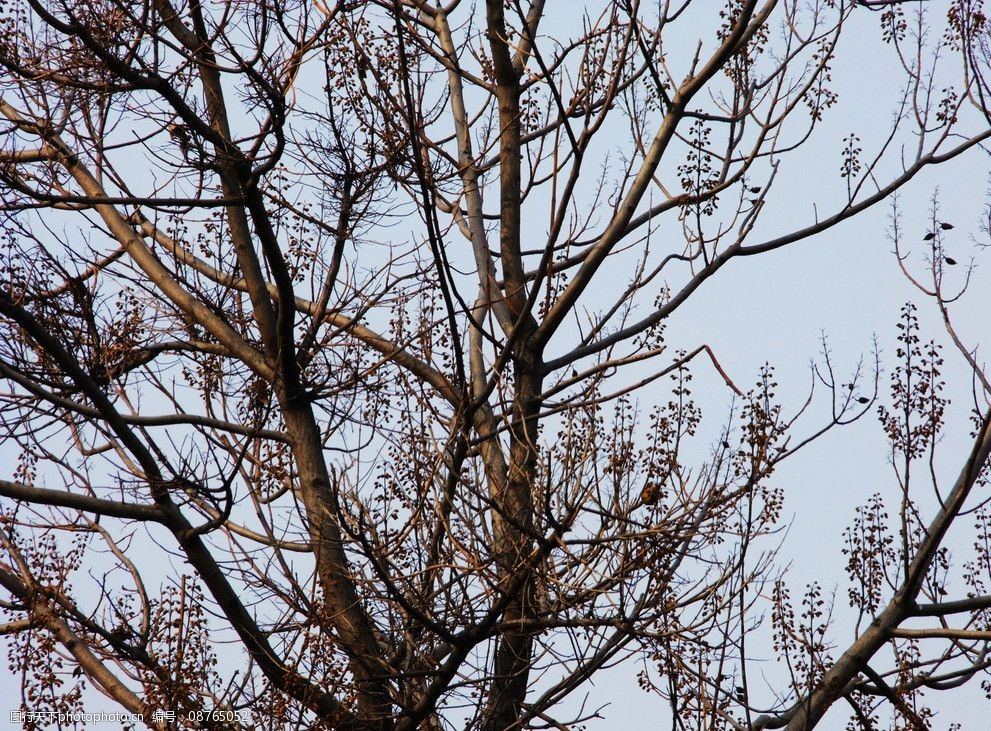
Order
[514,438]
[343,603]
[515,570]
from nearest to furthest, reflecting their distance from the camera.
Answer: [515,570] < [514,438] < [343,603]

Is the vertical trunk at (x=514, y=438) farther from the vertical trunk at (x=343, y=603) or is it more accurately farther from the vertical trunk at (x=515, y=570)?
the vertical trunk at (x=343, y=603)

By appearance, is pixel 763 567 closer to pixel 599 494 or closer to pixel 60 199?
pixel 599 494

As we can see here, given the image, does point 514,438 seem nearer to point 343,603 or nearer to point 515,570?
point 515,570

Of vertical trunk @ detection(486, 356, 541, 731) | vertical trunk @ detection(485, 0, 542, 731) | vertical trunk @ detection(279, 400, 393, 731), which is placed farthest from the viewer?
vertical trunk @ detection(279, 400, 393, 731)

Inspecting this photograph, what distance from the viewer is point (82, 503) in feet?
17.7

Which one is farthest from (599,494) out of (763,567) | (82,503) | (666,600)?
(82,503)

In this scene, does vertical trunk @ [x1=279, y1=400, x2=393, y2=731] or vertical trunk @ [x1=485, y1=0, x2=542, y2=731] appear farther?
vertical trunk @ [x1=279, y1=400, x2=393, y2=731]

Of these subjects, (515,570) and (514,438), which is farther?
(514,438)

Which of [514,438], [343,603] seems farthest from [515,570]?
[343,603]

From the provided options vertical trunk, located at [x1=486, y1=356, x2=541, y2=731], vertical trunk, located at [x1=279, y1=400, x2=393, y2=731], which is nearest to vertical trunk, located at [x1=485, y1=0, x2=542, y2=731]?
vertical trunk, located at [x1=486, y1=356, x2=541, y2=731]

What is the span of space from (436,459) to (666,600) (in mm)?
1326

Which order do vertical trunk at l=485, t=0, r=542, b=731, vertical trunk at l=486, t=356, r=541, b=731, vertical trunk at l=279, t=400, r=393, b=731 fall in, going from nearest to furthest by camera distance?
vertical trunk at l=486, t=356, r=541, b=731
vertical trunk at l=485, t=0, r=542, b=731
vertical trunk at l=279, t=400, r=393, b=731

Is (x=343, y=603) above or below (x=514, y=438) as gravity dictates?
below

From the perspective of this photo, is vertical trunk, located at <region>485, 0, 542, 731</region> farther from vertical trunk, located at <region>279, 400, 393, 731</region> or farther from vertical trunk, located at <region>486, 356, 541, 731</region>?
vertical trunk, located at <region>279, 400, 393, 731</region>
